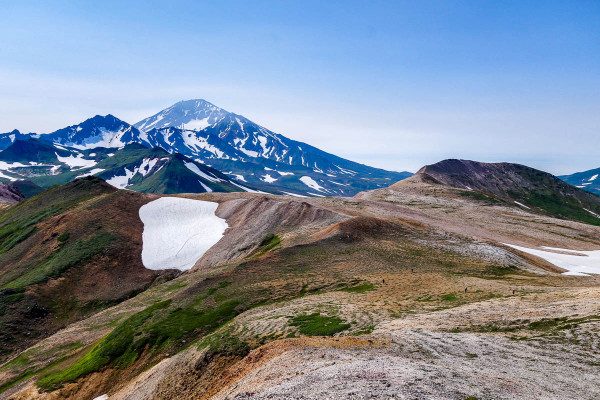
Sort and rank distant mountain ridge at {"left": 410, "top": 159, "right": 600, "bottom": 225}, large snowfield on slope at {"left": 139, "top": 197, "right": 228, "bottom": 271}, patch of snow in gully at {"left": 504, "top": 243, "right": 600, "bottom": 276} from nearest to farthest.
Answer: patch of snow in gully at {"left": 504, "top": 243, "right": 600, "bottom": 276}
large snowfield on slope at {"left": 139, "top": 197, "right": 228, "bottom": 271}
distant mountain ridge at {"left": 410, "top": 159, "right": 600, "bottom": 225}

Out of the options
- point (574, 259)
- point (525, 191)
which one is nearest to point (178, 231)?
point (574, 259)

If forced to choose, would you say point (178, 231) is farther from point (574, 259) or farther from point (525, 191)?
point (525, 191)

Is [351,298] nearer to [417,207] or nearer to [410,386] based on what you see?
[410,386]

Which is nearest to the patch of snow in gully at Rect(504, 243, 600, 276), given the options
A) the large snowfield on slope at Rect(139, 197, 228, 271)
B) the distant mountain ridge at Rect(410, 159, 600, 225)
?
the large snowfield on slope at Rect(139, 197, 228, 271)

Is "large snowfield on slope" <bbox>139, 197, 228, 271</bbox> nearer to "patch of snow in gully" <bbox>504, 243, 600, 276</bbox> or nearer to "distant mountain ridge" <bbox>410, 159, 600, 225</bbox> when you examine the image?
"patch of snow in gully" <bbox>504, 243, 600, 276</bbox>

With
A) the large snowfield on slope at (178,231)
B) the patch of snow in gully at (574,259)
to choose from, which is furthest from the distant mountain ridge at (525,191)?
the large snowfield on slope at (178,231)

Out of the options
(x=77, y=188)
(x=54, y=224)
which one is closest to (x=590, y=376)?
(x=54, y=224)
